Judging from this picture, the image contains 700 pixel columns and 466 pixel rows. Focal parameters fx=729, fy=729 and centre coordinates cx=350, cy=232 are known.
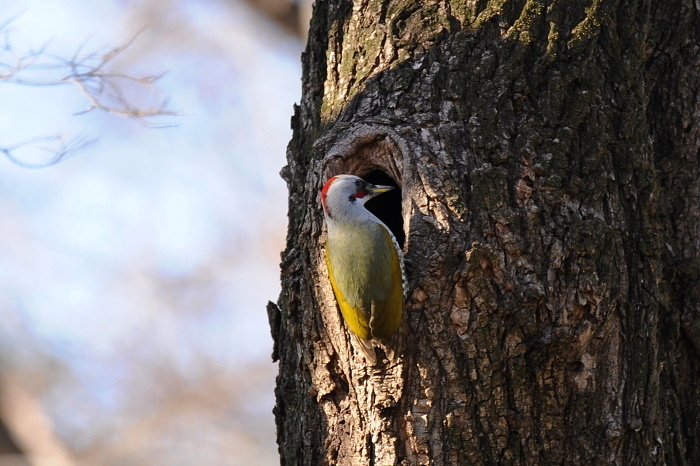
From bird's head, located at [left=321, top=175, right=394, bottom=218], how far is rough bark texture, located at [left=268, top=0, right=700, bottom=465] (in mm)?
70

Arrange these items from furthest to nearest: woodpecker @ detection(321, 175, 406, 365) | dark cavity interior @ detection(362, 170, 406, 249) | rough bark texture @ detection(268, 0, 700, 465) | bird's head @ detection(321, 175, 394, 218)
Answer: dark cavity interior @ detection(362, 170, 406, 249) → bird's head @ detection(321, 175, 394, 218) → woodpecker @ detection(321, 175, 406, 365) → rough bark texture @ detection(268, 0, 700, 465)

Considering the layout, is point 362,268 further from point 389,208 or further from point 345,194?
point 389,208

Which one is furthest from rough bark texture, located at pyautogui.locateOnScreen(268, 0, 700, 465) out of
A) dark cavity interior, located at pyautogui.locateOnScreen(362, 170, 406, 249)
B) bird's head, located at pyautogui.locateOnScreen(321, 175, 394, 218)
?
dark cavity interior, located at pyautogui.locateOnScreen(362, 170, 406, 249)

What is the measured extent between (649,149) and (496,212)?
34.7 inches

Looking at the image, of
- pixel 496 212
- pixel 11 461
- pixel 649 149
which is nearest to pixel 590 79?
pixel 649 149

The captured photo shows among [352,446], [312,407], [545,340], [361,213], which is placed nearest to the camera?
[545,340]

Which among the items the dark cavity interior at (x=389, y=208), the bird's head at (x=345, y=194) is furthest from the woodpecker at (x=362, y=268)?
the dark cavity interior at (x=389, y=208)

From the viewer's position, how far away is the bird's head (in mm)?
3568

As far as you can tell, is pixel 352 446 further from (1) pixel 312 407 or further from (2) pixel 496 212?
(2) pixel 496 212

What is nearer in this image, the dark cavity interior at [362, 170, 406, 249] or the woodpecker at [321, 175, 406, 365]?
the woodpecker at [321, 175, 406, 365]

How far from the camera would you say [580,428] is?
3059 mm

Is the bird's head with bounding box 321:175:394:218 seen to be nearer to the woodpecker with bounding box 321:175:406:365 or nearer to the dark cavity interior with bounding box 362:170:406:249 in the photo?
the woodpecker with bounding box 321:175:406:365

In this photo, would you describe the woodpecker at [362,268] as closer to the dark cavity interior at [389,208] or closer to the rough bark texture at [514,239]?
the rough bark texture at [514,239]

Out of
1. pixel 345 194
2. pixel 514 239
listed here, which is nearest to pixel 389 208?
pixel 345 194
